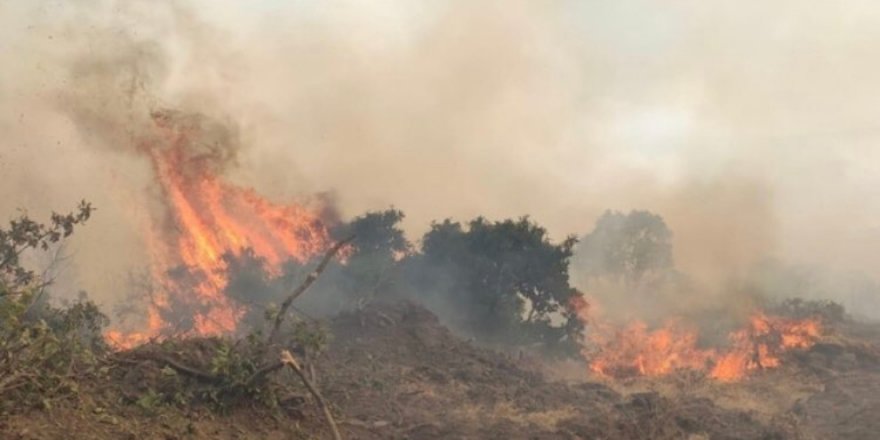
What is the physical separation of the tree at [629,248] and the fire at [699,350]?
24087 mm

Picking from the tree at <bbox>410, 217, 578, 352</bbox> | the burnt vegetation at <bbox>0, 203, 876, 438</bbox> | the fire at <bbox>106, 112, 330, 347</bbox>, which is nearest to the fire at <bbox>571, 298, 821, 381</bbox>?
the burnt vegetation at <bbox>0, 203, 876, 438</bbox>

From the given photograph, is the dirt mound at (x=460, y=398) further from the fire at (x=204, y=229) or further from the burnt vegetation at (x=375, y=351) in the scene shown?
the fire at (x=204, y=229)

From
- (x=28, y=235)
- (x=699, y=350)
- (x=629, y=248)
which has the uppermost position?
(x=629, y=248)

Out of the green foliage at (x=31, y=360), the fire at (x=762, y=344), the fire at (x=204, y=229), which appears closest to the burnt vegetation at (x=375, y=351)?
the green foliage at (x=31, y=360)

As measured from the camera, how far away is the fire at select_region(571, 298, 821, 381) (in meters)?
32.8

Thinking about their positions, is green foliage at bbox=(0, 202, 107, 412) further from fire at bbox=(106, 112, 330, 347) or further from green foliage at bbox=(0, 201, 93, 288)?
fire at bbox=(106, 112, 330, 347)

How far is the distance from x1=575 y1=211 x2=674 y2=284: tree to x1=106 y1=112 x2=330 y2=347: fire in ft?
112

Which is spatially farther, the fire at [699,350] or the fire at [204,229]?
the fire at [204,229]

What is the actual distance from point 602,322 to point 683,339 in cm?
933

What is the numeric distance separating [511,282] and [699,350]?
454 inches

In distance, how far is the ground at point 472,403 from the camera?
28.0 ft

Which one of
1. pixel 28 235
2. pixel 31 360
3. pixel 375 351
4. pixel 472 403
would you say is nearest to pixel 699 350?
pixel 375 351

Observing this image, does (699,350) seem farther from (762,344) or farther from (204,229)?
(204,229)

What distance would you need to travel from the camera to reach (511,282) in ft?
124
